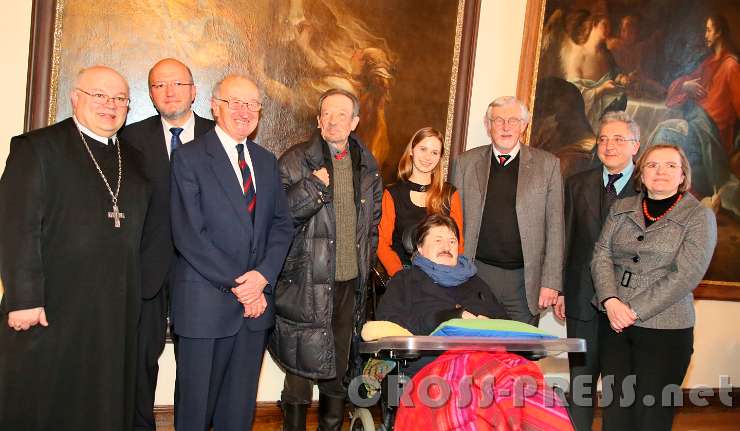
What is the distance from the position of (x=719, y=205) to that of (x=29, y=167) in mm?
5154

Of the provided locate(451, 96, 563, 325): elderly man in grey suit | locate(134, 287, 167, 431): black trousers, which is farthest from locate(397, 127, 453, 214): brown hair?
locate(134, 287, 167, 431): black trousers

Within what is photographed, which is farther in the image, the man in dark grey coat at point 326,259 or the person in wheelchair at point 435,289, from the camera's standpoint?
the man in dark grey coat at point 326,259

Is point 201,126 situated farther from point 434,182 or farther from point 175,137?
point 434,182

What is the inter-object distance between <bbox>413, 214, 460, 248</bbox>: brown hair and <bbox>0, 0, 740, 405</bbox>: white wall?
60.3 inches

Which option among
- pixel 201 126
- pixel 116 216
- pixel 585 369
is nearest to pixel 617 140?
pixel 585 369

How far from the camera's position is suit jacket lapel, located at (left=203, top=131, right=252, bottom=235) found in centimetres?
339

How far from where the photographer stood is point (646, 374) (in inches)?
146

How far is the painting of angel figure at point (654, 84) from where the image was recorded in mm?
5219

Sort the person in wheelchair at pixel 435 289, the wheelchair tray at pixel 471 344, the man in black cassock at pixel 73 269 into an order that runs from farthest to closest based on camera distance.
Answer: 1. the person in wheelchair at pixel 435 289
2. the man in black cassock at pixel 73 269
3. the wheelchair tray at pixel 471 344

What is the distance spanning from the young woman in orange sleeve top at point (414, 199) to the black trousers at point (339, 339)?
293mm

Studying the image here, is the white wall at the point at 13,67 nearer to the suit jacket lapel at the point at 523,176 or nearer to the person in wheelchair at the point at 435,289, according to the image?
the person in wheelchair at the point at 435,289

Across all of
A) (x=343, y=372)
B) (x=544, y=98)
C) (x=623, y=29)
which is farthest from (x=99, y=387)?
(x=623, y=29)

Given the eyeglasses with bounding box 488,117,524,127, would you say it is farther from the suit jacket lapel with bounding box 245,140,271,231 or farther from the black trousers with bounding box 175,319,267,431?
the black trousers with bounding box 175,319,267,431

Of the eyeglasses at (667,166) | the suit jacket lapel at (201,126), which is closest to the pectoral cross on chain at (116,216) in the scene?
the suit jacket lapel at (201,126)
